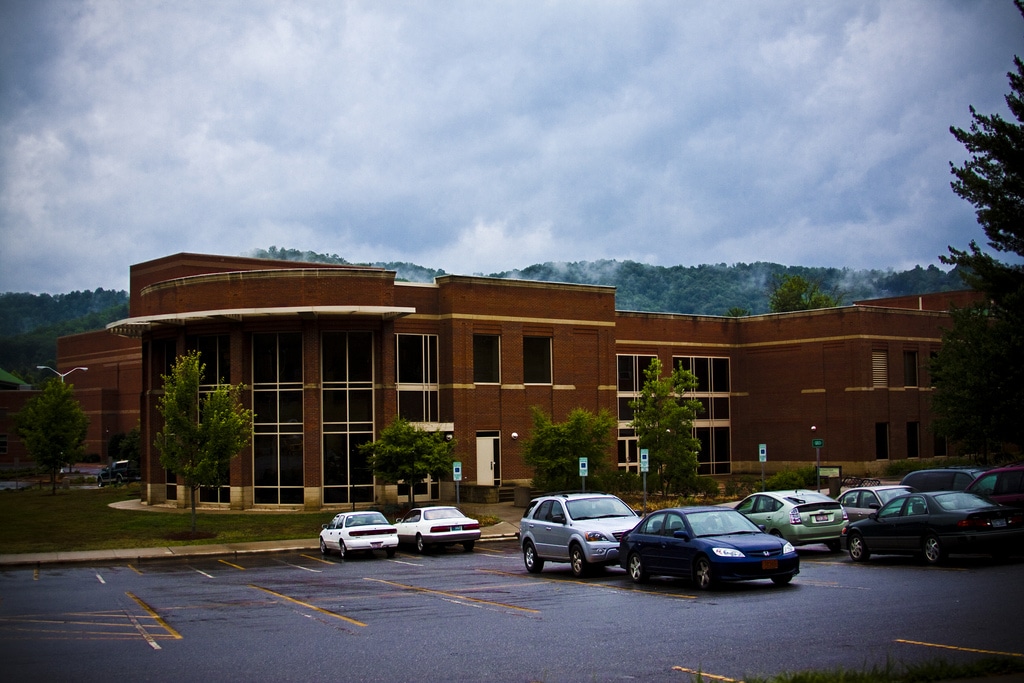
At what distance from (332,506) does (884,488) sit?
24.3 m

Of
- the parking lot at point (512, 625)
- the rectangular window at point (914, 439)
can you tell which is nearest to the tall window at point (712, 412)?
the rectangular window at point (914, 439)

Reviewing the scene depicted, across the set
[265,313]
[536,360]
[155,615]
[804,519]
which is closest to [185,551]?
[265,313]

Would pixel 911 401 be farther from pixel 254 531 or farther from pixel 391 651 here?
pixel 391 651

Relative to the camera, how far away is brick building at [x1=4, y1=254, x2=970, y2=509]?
144 feet

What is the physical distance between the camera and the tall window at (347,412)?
1740 inches

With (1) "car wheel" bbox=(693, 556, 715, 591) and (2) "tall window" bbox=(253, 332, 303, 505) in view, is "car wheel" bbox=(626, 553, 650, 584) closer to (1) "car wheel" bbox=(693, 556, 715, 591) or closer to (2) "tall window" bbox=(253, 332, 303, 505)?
(1) "car wheel" bbox=(693, 556, 715, 591)

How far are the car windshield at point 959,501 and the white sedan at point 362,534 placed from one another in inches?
606

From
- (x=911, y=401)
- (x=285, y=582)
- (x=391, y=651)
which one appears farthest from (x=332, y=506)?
(x=911, y=401)

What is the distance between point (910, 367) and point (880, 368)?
2.87 meters

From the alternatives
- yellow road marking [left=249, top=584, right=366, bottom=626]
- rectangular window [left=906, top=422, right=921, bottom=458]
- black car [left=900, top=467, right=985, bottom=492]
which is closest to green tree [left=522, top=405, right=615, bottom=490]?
black car [left=900, top=467, right=985, bottom=492]

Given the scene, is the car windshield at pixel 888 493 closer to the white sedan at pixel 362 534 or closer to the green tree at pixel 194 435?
the white sedan at pixel 362 534

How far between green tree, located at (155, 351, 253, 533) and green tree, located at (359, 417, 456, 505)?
18.3 ft

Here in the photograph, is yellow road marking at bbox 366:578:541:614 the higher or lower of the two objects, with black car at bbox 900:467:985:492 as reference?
lower

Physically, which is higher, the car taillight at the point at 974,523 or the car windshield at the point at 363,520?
the car taillight at the point at 974,523
